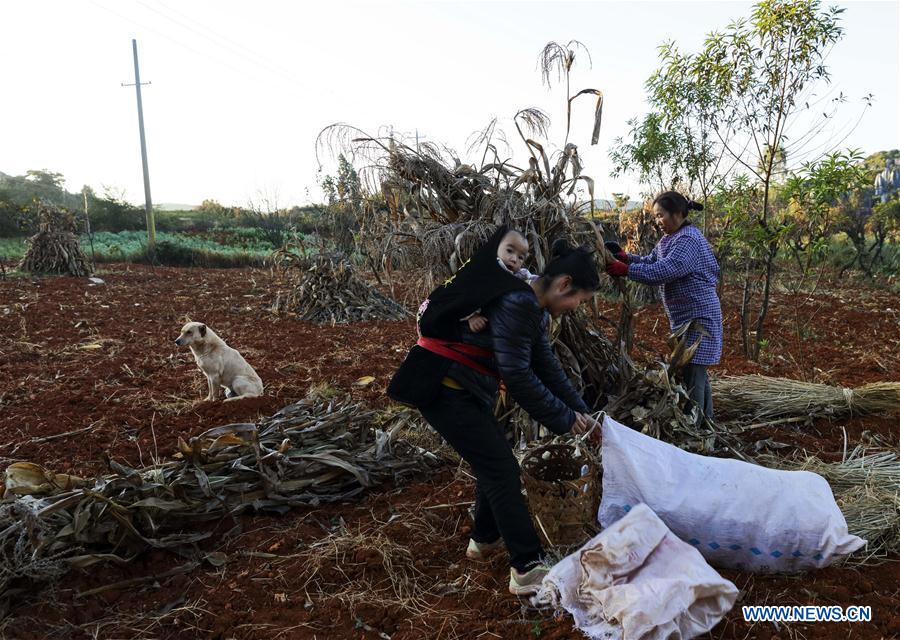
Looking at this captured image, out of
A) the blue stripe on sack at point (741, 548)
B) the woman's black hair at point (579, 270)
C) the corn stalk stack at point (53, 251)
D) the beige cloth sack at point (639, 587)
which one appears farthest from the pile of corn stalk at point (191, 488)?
Answer: the corn stalk stack at point (53, 251)

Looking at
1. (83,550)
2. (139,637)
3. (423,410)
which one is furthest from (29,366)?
(423,410)

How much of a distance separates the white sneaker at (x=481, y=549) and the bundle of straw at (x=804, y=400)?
2438 millimetres

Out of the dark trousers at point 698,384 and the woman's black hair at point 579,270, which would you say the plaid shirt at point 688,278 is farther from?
the woman's black hair at point 579,270

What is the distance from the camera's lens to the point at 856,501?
8.89ft

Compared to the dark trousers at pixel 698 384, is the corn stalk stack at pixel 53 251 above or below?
above

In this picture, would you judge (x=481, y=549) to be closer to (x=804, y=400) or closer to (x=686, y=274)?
(x=686, y=274)

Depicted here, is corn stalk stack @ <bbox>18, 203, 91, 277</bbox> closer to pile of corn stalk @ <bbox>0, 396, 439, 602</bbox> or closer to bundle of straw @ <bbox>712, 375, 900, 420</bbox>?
pile of corn stalk @ <bbox>0, 396, 439, 602</bbox>

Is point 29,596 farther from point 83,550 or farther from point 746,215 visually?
point 746,215

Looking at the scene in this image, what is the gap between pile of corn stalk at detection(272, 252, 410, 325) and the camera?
8.88 meters

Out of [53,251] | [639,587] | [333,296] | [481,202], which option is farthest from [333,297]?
[53,251]

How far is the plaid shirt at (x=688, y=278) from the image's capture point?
10.8ft

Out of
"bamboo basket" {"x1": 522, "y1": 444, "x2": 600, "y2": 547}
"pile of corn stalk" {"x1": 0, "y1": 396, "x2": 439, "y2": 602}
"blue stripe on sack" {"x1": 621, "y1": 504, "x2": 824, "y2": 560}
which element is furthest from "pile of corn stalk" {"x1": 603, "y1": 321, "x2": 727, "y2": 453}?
"pile of corn stalk" {"x1": 0, "y1": 396, "x2": 439, "y2": 602}

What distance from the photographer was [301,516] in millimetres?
3055

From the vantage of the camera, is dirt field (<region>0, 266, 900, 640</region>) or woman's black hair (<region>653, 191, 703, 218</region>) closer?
dirt field (<region>0, 266, 900, 640</region>)
